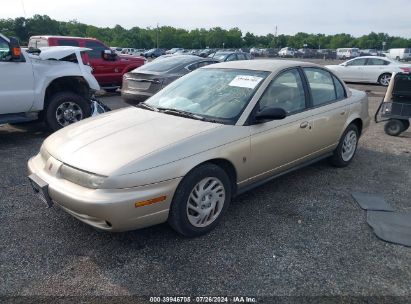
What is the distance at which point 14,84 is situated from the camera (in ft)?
19.6

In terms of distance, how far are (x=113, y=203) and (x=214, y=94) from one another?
175cm

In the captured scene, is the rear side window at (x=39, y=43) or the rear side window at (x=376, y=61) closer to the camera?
the rear side window at (x=39, y=43)

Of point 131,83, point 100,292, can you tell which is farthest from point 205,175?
point 131,83

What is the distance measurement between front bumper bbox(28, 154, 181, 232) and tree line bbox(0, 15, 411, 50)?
305ft

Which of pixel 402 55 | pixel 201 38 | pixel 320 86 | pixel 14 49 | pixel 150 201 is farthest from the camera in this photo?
pixel 201 38

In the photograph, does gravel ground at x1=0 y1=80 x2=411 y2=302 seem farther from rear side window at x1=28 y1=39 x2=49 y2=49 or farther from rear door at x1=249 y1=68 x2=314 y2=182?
rear side window at x1=28 y1=39 x2=49 y2=49

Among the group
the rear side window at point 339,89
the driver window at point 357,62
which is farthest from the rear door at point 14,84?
the driver window at point 357,62

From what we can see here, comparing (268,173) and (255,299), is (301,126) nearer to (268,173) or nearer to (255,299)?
(268,173)

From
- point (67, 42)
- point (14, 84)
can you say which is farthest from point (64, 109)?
point (67, 42)

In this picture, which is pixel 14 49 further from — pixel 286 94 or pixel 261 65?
pixel 286 94

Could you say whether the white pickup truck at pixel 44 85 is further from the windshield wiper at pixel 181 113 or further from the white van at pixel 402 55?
the white van at pixel 402 55

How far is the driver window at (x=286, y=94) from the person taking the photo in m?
3.86

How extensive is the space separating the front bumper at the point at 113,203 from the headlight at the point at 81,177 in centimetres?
3

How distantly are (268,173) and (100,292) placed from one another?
2090mm
